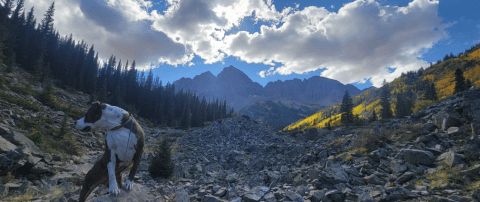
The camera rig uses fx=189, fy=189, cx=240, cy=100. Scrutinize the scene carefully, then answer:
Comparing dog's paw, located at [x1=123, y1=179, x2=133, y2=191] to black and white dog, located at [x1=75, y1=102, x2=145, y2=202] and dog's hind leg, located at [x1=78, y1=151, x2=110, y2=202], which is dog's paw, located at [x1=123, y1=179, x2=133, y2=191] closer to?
black and white dog, located at [x1=75, y1=102, x2=145, y2=202]

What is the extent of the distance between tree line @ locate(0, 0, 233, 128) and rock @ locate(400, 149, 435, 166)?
47.1 metres

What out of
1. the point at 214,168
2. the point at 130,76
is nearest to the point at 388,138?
the point at 214,168

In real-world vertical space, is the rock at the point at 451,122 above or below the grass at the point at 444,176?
above

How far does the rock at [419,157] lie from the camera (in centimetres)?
787

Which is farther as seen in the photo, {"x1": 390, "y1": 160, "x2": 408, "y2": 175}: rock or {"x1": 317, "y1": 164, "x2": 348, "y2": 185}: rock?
{"x1": 317, "y1": 164, "x2": 348, "y2": 185}: rock

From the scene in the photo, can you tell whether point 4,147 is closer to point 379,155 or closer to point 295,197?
point 295,197

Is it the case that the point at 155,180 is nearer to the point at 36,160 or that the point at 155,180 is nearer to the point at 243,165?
the point at 36,160

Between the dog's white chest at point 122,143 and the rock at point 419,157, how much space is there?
10660mm

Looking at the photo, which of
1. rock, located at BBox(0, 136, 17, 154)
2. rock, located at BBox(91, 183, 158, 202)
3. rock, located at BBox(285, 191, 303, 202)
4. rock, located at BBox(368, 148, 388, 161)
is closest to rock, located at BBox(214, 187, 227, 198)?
rock, located at BBox(285, 191, 303, 202)

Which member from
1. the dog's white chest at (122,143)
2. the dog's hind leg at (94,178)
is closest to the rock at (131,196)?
the dog's hind leg at (94,178)

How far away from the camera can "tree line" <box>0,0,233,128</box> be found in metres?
39.7

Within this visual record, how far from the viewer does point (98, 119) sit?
2.87 metres

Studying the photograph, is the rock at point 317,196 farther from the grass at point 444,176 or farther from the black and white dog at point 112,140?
the black and white dog at point 112,140

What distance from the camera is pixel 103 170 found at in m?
3.09
